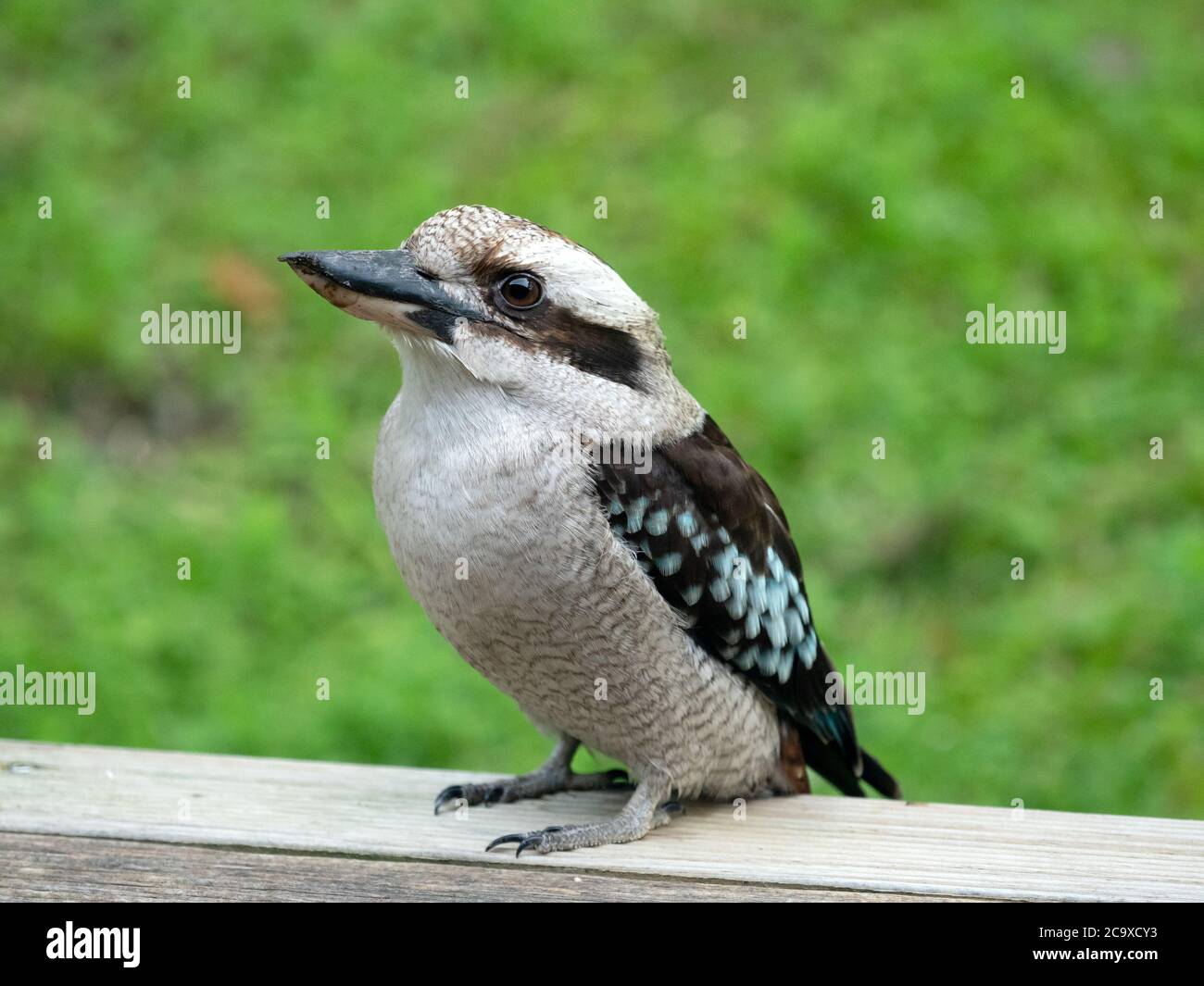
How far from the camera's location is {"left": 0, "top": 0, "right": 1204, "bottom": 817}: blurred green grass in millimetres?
5422

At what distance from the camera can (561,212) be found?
707cm

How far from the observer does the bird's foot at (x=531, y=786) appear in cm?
339

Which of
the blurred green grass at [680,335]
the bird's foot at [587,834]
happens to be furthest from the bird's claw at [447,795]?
the blurred green grass at [680,335]

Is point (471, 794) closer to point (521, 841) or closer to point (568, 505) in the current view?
point (521, 841)

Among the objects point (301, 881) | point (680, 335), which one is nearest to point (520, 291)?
point (301, 881)

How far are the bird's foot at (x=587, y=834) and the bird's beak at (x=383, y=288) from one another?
3.11ft

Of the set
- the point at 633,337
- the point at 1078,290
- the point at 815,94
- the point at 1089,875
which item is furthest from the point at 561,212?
the point at 1089,875

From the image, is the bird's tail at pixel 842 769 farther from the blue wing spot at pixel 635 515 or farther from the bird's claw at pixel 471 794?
the blue wing spot at pixel 635 515

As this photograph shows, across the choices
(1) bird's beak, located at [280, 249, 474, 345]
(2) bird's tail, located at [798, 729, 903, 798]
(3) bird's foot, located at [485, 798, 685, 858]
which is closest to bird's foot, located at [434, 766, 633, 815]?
(3) bird's foot, located at [485, 798, 685, 858]

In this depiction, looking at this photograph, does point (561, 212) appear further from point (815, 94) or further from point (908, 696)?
point (908, 696)

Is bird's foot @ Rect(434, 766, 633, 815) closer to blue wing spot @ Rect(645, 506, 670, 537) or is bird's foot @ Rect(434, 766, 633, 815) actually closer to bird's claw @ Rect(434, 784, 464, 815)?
bird's claw @ Rect(434, 784, 464, 815)

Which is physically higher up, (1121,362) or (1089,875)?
(1121,362)

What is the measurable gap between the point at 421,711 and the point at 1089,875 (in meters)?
2.87
